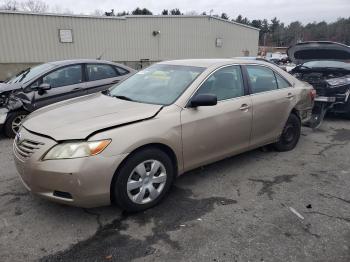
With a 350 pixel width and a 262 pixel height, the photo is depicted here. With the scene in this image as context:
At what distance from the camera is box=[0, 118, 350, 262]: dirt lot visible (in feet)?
9.28

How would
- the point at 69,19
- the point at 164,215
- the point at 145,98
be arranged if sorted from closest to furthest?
the point at 164,215, the point at 145,98, the point at 69,19

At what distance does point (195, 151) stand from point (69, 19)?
615 inches

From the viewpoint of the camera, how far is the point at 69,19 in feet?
55.9

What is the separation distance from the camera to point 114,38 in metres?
18.9

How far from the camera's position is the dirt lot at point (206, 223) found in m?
2.83

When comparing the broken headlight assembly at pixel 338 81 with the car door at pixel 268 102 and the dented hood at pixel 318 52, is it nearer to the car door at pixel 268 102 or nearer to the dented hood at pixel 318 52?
the dented hood at pixel 318 52

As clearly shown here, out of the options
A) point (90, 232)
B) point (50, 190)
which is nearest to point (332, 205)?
point (90, 232)

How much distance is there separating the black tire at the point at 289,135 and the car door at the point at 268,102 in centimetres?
26

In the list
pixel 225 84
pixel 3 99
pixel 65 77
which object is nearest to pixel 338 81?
pixel 225 84

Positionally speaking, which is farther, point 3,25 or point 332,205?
point 3,25

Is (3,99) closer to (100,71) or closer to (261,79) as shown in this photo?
(100,71)

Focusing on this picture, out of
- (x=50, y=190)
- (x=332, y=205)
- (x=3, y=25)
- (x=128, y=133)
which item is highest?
(x=3, y=25)

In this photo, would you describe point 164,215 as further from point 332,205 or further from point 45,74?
point 45,74

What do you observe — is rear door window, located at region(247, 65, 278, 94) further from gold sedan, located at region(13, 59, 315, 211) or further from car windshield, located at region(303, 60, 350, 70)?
car windshield, located at region(303, 60, 350, 70)
